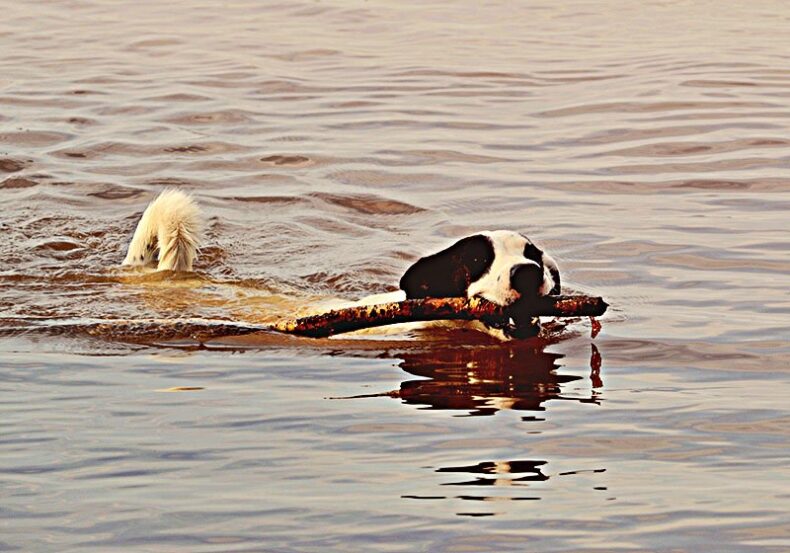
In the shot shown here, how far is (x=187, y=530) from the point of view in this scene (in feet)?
12.8

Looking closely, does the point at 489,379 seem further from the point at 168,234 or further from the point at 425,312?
the point at 168,234

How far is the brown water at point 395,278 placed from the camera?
4117 mm

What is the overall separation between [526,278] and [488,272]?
0.17 meters

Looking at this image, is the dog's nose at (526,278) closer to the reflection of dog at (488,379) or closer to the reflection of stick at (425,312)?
the reflection of stick at (425,312)

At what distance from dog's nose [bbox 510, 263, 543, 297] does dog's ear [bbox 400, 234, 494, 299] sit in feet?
0.45

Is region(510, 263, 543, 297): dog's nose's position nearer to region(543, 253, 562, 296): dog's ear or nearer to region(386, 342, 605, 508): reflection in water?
region(543, 253, 562, 296): dog's ear

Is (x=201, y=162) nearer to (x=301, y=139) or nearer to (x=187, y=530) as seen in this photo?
(x=301, y=139)

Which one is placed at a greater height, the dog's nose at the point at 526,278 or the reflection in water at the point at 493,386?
the dog's nose at the point at 526,278

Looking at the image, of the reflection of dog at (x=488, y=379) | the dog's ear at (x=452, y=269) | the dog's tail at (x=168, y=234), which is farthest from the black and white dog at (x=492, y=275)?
the dog's tail at (x=168, y=234)

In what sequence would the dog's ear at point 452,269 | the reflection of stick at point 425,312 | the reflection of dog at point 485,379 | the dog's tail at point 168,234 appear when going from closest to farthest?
the reflection of dog at point 485,379, the reflection of stick at point 425,312, the dog's ear at point 452,269, the dog's tail at point 168,234

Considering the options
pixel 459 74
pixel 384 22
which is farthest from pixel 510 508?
pixel 384 22

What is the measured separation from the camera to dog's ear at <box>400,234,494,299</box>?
6.07 m

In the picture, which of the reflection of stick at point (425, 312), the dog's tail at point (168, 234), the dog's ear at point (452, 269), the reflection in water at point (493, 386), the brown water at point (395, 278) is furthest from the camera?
the dog's tail at point (168, 234)

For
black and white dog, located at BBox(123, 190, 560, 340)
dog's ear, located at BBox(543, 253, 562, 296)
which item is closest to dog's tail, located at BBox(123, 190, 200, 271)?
black and white dog, located at BBox(123, 190, 560, 340)
